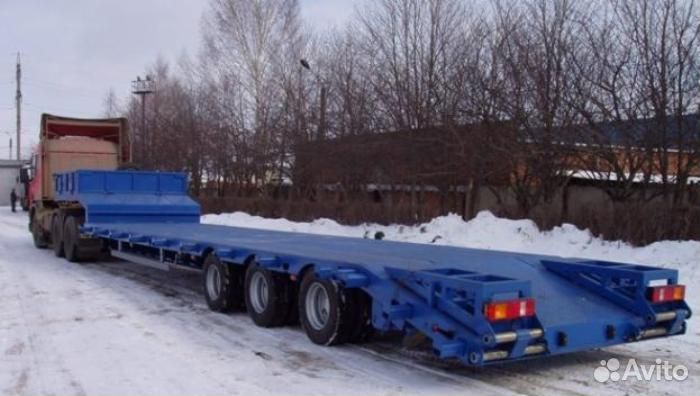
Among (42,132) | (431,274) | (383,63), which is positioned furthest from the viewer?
(383,63)

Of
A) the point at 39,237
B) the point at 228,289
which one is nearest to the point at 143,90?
the point at 39,237

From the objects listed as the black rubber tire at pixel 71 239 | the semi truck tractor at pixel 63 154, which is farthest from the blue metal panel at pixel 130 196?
the semi truck tractor at pixel 63 154

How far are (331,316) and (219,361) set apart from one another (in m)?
1.20

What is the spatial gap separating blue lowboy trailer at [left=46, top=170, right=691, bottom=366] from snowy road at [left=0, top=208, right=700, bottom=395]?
1.11ft

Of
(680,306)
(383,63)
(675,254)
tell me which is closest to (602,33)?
(675,254)

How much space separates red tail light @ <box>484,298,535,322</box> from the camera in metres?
5.78

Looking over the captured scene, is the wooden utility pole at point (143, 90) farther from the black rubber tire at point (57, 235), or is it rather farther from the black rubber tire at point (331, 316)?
the black rubber tire at point (331, 316)

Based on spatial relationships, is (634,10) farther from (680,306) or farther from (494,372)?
(494,372)

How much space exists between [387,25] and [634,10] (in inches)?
422

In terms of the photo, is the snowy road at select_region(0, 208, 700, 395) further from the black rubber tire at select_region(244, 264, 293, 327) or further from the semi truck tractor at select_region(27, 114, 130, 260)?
the semi truck tractor at select_region(27, 114, 130, 260)

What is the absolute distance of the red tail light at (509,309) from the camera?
5.78 meters

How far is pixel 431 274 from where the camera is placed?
6230 mm

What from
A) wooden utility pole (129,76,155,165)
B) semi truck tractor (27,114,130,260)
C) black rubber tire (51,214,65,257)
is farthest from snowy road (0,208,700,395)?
wooden utility pole (129,76,155,165)

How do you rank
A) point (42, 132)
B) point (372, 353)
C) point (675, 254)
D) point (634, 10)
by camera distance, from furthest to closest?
point (42, 132) → point (634, 10) → point (675, 254) → point (372, 353)
